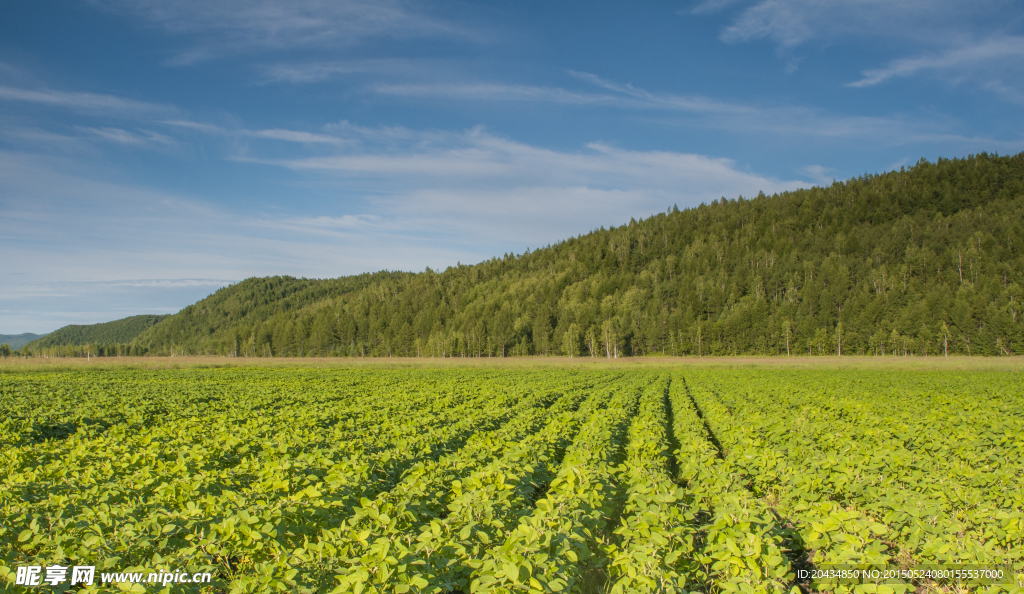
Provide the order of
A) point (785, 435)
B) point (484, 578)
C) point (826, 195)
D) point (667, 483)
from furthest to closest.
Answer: point (826, 195) < point (785, 435) < point (667, 483) < point (484, 578)

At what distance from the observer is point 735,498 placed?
5.79 m

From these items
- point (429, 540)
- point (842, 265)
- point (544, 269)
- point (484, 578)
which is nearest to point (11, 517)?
point (429, 540)

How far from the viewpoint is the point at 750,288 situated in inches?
4811

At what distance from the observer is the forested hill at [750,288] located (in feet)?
308

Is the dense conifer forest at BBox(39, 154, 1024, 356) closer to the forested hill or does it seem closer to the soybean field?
the forested hill

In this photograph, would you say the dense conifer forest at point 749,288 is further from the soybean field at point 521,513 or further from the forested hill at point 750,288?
the soybean field at point 521,513

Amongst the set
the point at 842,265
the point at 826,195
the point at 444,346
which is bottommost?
the point at 444,346

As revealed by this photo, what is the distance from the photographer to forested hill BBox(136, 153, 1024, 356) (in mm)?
93750

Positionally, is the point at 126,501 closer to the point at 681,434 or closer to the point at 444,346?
the point at 681,434

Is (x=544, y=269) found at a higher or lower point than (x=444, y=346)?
higher

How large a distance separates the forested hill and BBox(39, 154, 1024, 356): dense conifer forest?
0.39 m

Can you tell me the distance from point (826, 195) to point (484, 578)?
210 metres

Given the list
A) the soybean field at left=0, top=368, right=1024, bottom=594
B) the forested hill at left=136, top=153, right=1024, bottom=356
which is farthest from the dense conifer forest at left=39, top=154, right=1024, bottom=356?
the soybean field at left=0, top=368, right=1024, bottom=594

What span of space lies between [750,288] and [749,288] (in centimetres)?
33
